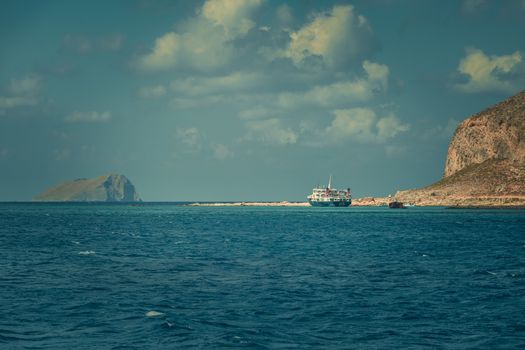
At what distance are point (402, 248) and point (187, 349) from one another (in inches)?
1858

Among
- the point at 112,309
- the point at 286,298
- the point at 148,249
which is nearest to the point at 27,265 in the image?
the point at 148,249

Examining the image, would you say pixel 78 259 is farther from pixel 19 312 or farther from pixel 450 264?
pixel 450 264

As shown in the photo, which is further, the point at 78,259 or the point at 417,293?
the point at 78,259

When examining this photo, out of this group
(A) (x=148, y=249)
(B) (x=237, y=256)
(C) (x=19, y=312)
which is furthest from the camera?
(A) (x=148, y=249)

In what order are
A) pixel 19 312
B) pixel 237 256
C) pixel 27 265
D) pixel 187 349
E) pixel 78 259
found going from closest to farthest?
1. pixel 187 349
2. pixel 19 312
3. pixel 27 265
4. pixel 78 259
5. pixel 237 256

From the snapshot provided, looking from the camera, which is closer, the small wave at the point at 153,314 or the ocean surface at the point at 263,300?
the ocean surface at the point at 263,300

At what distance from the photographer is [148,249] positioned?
6531 cm

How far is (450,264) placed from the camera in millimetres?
50000

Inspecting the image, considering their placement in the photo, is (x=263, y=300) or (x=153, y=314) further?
(x=263, y=300)

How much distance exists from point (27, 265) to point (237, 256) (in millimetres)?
19274

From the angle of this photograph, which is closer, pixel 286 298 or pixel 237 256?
pixel 286 298

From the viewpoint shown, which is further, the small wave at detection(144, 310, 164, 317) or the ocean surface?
the small wave at detection(144, 310, 164, 317)

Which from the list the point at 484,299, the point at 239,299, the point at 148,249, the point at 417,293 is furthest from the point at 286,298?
the point at 148,249

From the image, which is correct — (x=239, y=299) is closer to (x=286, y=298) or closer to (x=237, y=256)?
(x=286, y=298)
